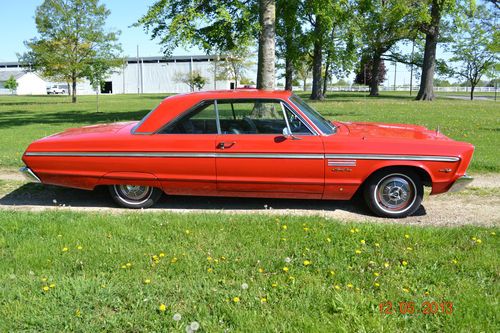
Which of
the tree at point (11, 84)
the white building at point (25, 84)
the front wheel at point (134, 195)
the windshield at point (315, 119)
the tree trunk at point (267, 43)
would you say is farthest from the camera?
the white building at point (25, 84)

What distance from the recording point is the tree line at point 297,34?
15.0 meters

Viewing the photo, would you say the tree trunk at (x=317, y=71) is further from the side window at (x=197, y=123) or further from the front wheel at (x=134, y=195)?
the front wheel at (x=134, y=195)

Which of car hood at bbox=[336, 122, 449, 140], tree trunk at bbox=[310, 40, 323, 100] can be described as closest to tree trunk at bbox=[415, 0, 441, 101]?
tree trunk at bbox=[310, 40, 323, 100]

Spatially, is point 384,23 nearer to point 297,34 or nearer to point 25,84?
point 297,34

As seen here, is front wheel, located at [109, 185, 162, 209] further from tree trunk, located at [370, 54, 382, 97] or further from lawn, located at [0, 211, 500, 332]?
tree trunk, located at [370, 54, 382, 97]

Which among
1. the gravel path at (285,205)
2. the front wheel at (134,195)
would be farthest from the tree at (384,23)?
the front wheel at (134,195)

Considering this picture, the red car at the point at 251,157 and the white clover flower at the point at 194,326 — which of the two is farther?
the red car at the point at 251,157

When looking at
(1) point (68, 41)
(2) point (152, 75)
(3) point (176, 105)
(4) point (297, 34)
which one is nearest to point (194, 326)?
(3) point (176, 105)

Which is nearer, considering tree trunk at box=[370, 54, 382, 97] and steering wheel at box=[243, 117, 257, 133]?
steering wheel at box=[243, 117, 257, 133]

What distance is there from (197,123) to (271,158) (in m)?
1.04

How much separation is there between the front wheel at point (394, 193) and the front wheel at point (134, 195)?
2.60 metres

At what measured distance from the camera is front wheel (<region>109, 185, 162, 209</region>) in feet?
18.3

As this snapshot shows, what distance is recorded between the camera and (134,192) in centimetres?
560

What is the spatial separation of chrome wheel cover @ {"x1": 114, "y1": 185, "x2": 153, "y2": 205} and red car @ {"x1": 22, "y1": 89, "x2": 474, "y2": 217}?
0.04 ft
